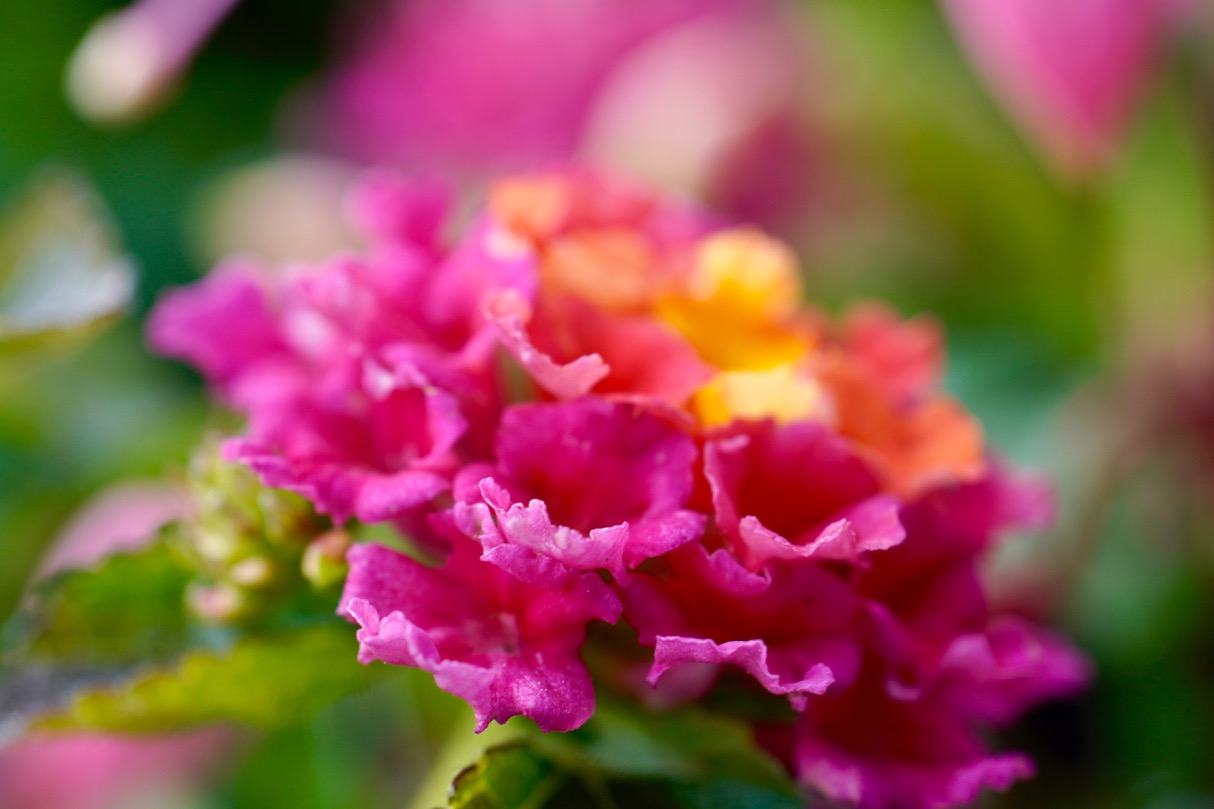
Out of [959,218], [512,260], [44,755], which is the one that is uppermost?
[512,260]

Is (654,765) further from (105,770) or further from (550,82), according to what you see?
(550,82)

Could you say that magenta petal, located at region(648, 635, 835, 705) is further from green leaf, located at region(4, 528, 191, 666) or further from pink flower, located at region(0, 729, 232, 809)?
pink flower, located at region(0, 729, 232, 809)

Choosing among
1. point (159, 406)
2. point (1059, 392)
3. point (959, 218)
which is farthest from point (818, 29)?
point (159, 406)

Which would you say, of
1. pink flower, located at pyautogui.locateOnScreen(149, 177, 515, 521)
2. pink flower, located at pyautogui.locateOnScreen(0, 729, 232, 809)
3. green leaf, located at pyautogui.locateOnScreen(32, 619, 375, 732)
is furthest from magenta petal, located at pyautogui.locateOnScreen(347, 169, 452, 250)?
pink flower, located at pyautogui.locateOnScreen(0, 729, 232, 809)

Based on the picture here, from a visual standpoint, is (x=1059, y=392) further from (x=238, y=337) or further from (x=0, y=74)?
(x=0, y=74)

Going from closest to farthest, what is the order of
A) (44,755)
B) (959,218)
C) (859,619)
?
(859,619) → (44,755) → (959,218)

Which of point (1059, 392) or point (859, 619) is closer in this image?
point (859, 619)

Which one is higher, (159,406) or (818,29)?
(818,29)

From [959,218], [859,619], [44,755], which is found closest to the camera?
[859,619]
